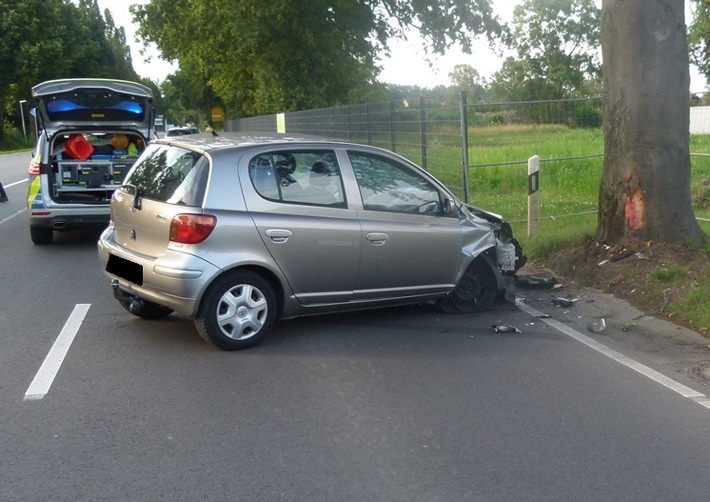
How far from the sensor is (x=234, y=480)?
4793mm

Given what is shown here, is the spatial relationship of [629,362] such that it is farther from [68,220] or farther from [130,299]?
[68,220]

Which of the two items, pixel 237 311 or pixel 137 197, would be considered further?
pixel 137 197

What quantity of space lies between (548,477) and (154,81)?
12372 cm

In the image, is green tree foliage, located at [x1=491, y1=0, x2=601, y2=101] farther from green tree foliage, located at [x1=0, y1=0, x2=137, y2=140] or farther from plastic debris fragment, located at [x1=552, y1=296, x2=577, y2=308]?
plastic debris fragment, located at [x1=552, y1=296, x2=577, y2=308]

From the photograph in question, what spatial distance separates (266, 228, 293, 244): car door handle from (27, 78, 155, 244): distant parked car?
611cm

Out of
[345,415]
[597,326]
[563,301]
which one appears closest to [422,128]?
[563,301]

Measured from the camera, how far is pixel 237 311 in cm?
729

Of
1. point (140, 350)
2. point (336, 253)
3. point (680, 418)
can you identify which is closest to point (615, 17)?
point (336, 253)

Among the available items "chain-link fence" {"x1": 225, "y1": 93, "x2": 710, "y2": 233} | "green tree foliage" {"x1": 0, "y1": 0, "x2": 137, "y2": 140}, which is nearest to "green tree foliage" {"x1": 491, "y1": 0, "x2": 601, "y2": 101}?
"green tree foliage" {"x1": 0, "y1": 0, "x2": 137, "y2": 140}

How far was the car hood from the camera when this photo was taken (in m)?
13.1

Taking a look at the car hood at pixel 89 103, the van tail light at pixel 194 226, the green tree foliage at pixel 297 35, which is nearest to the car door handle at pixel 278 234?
the van tail light at pixel 194 226

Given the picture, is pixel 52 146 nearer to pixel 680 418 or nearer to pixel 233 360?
pixel 233 360

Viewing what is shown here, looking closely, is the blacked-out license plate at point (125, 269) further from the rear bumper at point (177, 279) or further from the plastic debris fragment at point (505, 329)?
the plastic debris fragment at point (505, 329)

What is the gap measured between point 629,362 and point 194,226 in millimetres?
3490
